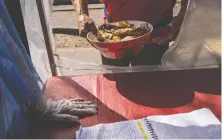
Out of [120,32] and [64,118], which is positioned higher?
[120,32]

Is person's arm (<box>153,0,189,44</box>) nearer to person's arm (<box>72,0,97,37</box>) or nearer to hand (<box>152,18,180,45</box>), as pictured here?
hand (<box>152,18,180,45</box>)

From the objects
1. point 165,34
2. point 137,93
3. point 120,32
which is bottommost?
point 137,93

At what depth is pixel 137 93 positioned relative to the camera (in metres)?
1.17

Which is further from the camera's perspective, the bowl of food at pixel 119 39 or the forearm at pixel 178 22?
the forearm at pixel 178 22

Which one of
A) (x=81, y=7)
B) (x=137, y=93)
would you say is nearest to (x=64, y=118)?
(x=137, y=93)

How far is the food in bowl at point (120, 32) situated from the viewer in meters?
1.09

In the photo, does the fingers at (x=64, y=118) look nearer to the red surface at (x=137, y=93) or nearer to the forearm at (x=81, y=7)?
the red surface at (x=137, y=93)

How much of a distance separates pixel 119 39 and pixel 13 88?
415 mm

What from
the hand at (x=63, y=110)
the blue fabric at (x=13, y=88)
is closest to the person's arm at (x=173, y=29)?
the hand at (x=63, y=110)

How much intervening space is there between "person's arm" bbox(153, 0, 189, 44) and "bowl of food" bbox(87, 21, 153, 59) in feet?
0.61

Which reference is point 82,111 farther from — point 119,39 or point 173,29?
point 173,29

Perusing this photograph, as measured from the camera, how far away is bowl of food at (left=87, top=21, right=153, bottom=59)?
104cm

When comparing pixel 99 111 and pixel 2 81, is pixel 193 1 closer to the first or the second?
pixel 99 111

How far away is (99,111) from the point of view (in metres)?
1.06
